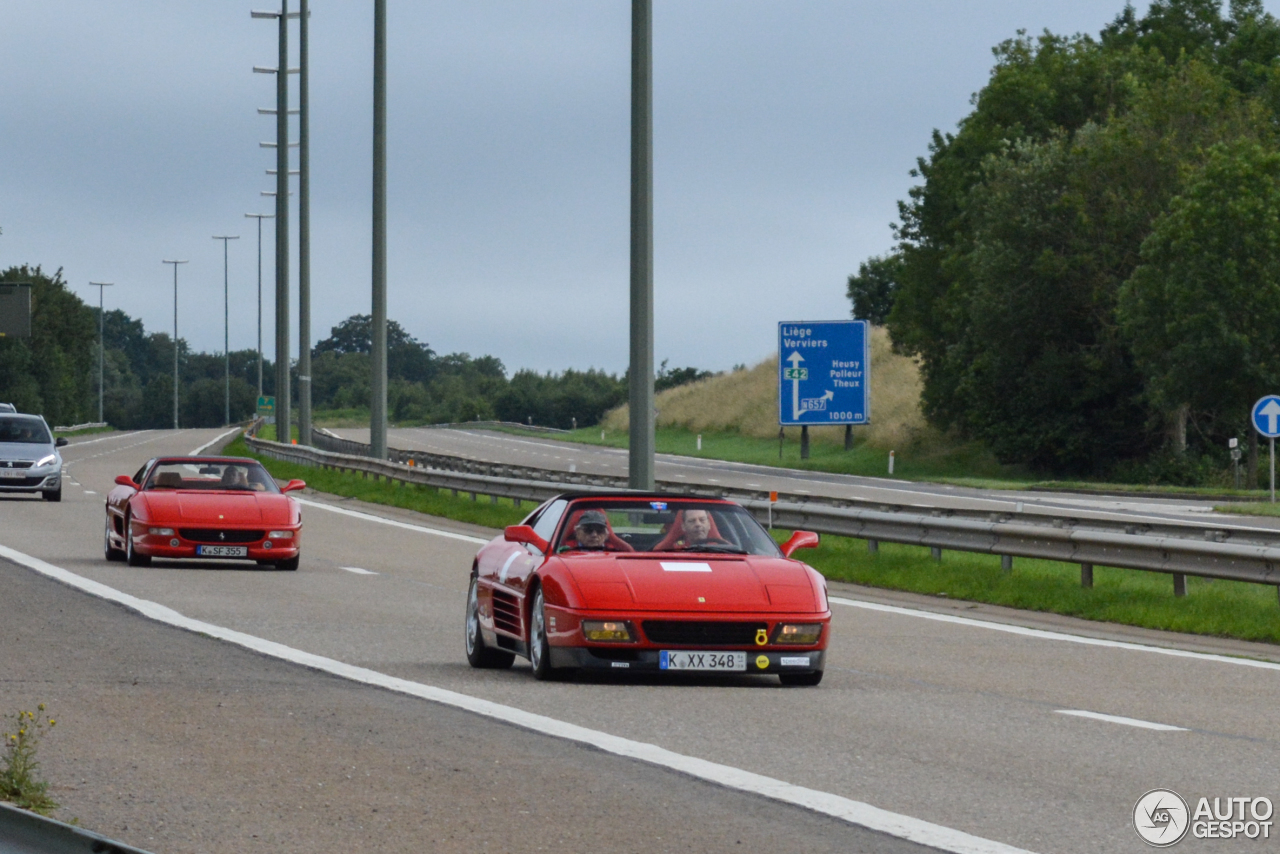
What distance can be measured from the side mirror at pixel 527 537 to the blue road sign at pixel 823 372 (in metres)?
29.8

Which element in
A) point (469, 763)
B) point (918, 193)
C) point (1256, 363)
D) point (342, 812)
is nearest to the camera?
point (342, 812)

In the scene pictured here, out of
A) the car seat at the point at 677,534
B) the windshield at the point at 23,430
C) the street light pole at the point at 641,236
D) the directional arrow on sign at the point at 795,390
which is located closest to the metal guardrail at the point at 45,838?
the car seat at the point at 677,534

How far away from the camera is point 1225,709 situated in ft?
37.7

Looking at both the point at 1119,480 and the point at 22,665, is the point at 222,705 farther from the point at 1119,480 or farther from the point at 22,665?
the point at 1119,480

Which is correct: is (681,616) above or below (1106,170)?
below

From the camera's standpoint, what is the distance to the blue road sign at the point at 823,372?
44281 mm

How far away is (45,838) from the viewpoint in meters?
5.62

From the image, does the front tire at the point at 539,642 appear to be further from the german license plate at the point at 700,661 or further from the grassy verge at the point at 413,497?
the grassy verge at the point at 413,497

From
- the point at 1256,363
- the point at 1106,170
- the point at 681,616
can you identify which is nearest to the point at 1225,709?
the point at 681,616

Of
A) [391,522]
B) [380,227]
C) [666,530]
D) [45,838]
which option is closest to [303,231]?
[380,227]

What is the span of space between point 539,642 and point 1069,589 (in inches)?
333

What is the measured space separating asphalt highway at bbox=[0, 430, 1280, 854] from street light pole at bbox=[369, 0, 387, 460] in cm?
2087

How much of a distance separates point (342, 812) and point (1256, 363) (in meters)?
52.6

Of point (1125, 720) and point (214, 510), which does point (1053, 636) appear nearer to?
point (1125, 720)
